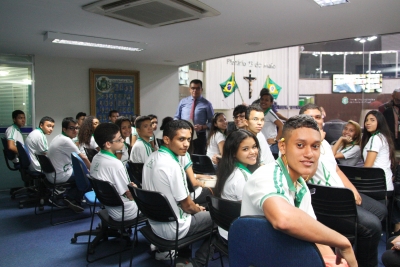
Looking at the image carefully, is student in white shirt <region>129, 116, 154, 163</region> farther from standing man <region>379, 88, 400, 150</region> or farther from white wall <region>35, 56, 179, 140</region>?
standing man <region>379, 88, 400, 150</region>

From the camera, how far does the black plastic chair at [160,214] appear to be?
1.99m

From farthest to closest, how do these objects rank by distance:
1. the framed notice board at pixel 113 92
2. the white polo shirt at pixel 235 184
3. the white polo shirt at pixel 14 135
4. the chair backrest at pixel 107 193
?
the framed notice board at pixel 113 92
the white polo shirt at pixel 14 135
the chair backrest at pixel 107 193
the white polo shirt at pixel 235 184

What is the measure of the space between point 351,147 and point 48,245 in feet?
11.4

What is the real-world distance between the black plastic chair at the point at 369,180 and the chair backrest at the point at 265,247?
2.07 m

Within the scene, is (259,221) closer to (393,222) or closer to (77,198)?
(393,222)

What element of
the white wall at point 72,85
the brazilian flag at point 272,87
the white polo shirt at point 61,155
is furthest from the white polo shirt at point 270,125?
the brazilian flag at point 272,87

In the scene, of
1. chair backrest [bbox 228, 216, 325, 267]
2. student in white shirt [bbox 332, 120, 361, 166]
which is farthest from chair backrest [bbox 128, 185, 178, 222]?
student in white shirt [bbox 332, 120, 361, 166]

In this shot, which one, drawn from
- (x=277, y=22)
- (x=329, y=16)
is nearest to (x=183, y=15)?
(x=277, y=22)

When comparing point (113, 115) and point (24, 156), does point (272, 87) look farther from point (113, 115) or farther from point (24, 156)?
point (24, 156)

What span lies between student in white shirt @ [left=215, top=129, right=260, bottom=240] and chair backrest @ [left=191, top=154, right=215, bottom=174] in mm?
1289

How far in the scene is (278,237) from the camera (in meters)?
1.00

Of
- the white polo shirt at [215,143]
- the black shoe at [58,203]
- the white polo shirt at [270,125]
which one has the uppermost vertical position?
the white polo shirt at [270,125]

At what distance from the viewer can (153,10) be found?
10.1ft

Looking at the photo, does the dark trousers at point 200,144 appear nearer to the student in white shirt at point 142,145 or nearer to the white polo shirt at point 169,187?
the student in white shirt at point 142,145
